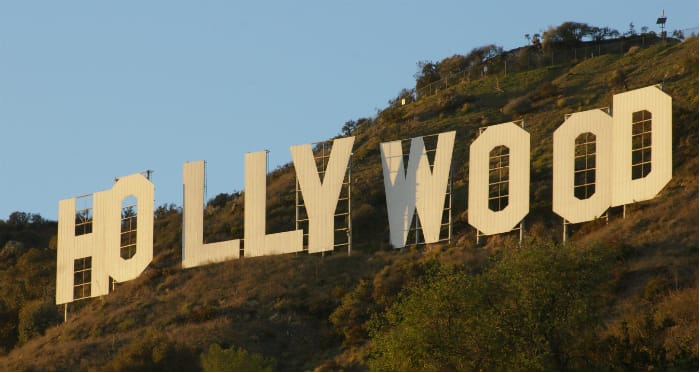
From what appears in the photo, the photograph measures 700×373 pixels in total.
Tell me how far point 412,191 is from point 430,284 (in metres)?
15.3

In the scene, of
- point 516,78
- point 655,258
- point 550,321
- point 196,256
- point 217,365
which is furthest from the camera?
point 516,78

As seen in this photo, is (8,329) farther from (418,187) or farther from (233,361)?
(233,361)

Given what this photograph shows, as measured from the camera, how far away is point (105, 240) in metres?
64.2

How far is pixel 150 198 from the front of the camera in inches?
2479

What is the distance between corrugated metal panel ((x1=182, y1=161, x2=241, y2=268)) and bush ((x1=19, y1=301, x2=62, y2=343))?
22.3 ft

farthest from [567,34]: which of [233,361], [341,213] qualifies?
[233,361]

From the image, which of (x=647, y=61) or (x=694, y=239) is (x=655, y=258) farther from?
(x=647, y=61)

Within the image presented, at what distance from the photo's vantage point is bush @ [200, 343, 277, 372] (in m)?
48.2

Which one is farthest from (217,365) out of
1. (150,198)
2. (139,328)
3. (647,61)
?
(647,61)

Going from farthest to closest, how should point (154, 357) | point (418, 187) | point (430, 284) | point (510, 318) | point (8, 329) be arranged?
point (8, 329)
point (418, 187)
point (154, 357)
point (430, 284)
point (510, 318)

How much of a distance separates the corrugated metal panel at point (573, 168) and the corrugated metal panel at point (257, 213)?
11607 mm

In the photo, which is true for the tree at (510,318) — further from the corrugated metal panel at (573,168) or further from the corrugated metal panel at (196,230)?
the corrugated metal panel at (196,230)

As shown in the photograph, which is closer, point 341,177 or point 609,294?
point 609,294

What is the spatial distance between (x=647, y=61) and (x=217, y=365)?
38845 mm
